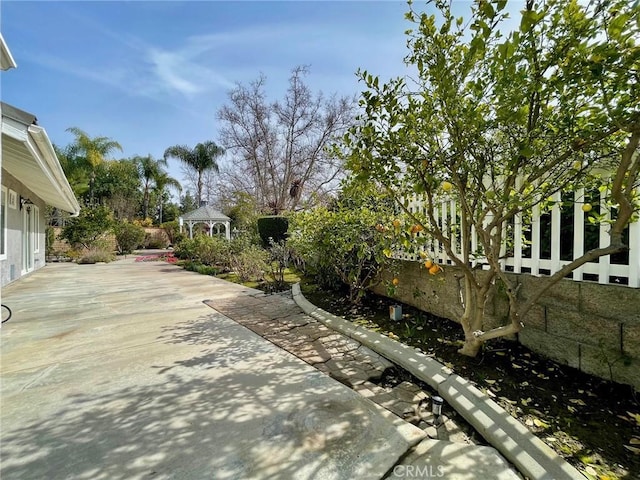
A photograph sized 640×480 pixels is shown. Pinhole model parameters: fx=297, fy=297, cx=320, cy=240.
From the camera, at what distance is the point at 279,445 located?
1.89 meters

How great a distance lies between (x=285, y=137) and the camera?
22188mm

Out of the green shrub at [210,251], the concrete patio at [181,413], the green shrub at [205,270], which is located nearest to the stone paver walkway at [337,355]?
the concrete patio at [181,413]

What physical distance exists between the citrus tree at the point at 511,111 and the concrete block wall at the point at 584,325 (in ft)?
1.57

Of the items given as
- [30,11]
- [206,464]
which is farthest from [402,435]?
[30,11]

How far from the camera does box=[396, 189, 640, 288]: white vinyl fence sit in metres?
2.46

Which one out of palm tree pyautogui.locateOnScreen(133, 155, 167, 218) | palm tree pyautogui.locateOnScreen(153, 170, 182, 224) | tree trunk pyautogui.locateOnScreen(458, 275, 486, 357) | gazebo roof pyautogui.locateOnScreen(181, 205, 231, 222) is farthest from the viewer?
palm tree pyautogui.locateOnScreen(153, 170, 182, 224)

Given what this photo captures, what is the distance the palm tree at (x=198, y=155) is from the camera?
31.0 meters

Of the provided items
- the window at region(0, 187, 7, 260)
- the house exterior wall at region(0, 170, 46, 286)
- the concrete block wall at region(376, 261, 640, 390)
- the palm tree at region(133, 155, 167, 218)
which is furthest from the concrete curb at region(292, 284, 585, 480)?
the palm tree at region(133, 155, 167, 218)

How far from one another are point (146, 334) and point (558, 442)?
4553 mm

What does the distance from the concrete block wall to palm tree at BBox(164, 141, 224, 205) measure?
104 ft

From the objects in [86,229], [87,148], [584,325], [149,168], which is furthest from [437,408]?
[149,168]

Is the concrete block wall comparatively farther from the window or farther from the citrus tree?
the window

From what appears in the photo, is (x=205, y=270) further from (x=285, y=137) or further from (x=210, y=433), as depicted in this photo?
(x=285, y=137)

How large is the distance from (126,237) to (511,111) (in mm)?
25264
